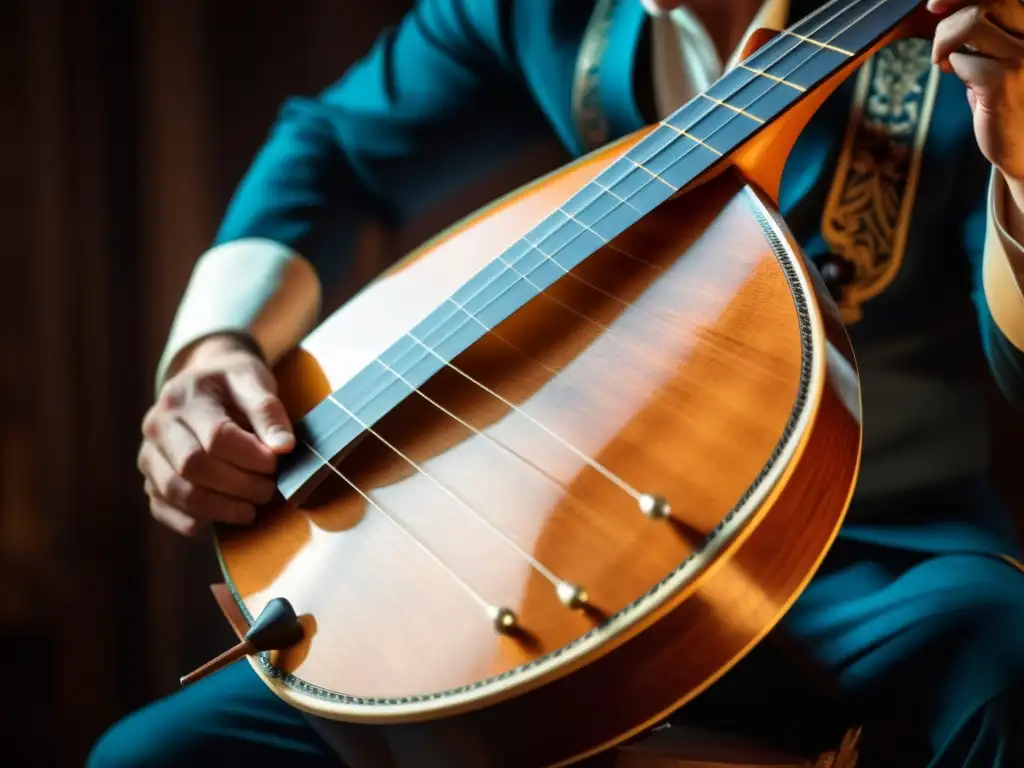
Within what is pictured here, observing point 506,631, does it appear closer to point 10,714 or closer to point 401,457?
point 401,457

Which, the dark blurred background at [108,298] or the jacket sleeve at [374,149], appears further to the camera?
the dark blurred background at [108,298]

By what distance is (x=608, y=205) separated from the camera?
637mm

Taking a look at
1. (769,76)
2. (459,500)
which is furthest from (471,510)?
(769,76)

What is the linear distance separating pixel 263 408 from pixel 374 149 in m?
0.40

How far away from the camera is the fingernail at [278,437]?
0.64 metres

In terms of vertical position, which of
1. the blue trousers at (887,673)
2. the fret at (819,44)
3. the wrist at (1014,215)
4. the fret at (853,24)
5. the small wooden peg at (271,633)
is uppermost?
the fret at (853,24)

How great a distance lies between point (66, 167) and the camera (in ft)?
4.07

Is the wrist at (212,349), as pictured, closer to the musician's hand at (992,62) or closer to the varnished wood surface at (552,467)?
the varnished wood surface at (552,467)

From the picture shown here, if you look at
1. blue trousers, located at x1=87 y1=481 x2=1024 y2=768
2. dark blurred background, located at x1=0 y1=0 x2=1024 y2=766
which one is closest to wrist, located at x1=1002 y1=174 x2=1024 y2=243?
blue trousers, located at x1=87 y1=481 x2=1024 y2=768

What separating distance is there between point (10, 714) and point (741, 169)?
119 centimetres

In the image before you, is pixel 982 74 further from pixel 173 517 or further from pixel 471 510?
pixel 173 517

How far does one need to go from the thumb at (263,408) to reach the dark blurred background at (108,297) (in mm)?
529

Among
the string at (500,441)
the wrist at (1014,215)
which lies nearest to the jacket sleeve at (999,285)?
the wrist at (1014,215)

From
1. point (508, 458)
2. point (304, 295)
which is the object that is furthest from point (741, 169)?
point (304, 295)
